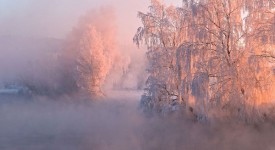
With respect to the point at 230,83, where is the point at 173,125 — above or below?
below

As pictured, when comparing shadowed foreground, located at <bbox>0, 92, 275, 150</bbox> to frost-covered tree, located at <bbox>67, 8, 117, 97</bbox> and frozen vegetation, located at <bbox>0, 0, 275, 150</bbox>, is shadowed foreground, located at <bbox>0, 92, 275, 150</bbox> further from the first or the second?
frost-covered tree, located at <bbox>67, 8, 117, 97</bbox>

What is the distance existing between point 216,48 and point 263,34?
2.82 m

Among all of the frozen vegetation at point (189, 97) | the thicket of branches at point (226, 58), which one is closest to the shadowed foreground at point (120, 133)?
the frozen vegetation at point (189, 97)

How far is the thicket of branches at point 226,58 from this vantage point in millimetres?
16844

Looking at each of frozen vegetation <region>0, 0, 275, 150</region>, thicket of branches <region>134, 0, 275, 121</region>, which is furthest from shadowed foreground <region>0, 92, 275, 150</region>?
thicket of branches <region>134, 0, 275, 121</region>

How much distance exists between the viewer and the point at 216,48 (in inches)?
722

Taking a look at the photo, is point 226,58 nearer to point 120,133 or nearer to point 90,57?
point 120,133

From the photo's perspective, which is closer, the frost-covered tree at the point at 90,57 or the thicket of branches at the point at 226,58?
the thicket of branches at the point at 226,58

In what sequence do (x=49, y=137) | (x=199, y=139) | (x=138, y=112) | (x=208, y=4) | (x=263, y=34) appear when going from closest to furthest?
(x=263, y=34) → (x=199, y=139) → (x=208, y=4) → (x=49, y=137) → (x=138, y=112)

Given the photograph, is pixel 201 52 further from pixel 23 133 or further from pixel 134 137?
pixel 23 133

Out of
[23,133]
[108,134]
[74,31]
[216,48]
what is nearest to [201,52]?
[216,48]

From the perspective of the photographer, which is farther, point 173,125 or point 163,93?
point 163,93

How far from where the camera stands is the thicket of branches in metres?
16.8

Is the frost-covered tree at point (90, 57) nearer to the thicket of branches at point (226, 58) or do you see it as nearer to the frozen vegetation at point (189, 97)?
the frozen vegetation at point (189, 97)
